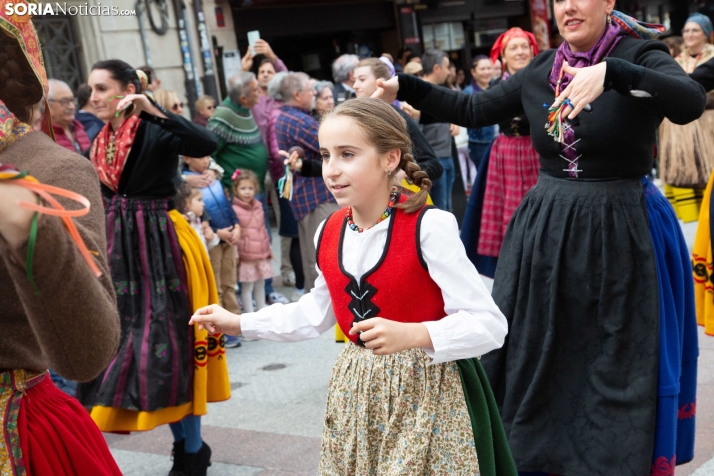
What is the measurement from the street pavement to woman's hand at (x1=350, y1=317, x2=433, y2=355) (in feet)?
6.55

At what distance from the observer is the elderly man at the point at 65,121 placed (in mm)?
6109

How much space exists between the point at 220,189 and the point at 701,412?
354 centimetres

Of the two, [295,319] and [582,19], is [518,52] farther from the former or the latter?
[295,319]

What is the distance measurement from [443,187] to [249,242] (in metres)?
1.75

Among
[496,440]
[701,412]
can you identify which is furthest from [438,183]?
[496,440]

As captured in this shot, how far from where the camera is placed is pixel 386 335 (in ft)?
6.32

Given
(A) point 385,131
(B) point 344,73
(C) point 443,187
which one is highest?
(B) point 344,73

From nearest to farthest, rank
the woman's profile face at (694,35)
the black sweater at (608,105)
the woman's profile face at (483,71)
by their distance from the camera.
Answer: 1. the black sweater at (608,105)
2. the woman's profile face at (694,35)
3. the woman's profile face at (483,71)

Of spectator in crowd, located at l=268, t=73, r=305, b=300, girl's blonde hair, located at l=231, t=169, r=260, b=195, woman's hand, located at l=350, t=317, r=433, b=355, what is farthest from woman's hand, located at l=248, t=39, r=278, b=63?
woman's hand, located at l=350, t=317, r=433, b=355

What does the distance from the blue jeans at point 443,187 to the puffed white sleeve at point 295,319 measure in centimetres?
413

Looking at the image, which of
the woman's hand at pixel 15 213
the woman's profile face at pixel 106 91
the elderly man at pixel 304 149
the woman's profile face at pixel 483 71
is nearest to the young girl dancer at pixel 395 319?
the woman's hand at pixel 15 213

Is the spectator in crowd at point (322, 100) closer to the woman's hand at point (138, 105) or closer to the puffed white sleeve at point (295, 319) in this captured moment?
the woman's hand at point (138, 105)

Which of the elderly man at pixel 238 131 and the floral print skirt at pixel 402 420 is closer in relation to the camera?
the floral print skirt at pixel 402 420

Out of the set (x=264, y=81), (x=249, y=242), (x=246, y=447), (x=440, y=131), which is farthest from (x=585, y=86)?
(x=264, y=81)
